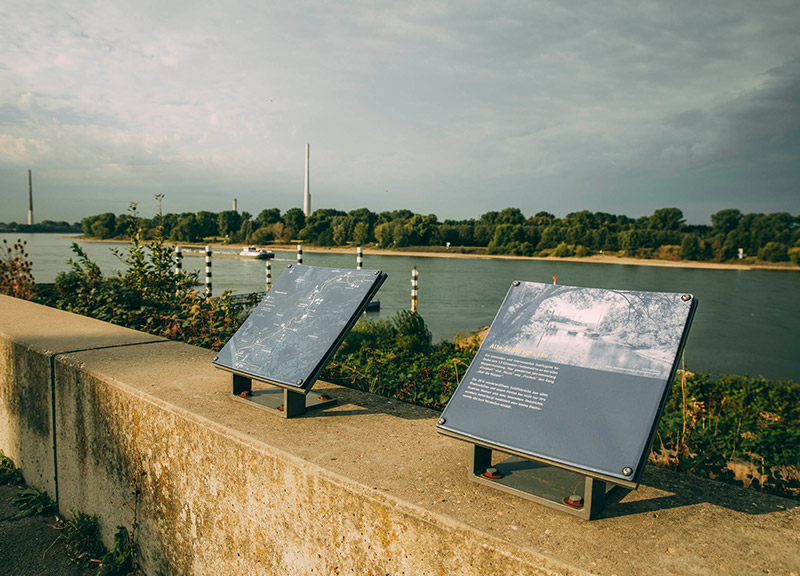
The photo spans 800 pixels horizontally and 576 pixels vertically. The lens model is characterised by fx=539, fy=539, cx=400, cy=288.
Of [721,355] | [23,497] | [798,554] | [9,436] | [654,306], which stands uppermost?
[654,306]

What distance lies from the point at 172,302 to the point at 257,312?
149 inches

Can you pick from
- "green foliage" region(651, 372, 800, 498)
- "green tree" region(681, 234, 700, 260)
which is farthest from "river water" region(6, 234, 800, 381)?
"green tree" region(681, 234, 700, 260)

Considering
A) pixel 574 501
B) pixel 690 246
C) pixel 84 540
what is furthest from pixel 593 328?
pixel 690 246

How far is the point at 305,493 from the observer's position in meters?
2.01

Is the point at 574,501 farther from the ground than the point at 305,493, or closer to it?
farther from the ground

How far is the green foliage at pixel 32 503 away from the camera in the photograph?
10.8 feet

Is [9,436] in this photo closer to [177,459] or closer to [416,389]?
[177,459]

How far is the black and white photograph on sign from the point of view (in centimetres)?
171

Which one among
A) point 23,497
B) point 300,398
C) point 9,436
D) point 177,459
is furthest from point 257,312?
point 9,436

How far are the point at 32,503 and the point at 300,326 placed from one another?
87.8 inches

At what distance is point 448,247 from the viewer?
91438 mm

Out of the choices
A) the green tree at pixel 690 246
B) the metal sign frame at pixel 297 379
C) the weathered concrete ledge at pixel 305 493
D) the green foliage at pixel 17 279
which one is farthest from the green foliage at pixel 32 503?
the green tree at pixel 690 246

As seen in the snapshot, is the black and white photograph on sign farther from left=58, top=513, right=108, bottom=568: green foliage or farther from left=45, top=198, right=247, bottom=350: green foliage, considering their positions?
left=45, top=198, right=247, bottom=350: green foliage

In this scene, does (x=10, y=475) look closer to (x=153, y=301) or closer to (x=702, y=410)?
(x=153, y=301)
